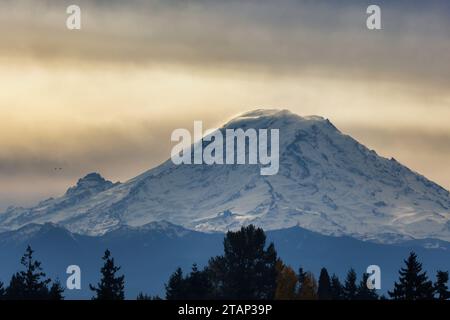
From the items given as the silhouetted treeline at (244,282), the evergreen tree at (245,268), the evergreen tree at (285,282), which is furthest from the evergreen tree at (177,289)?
the evergreen tree at (285,282)

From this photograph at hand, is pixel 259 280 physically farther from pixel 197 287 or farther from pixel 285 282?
pixel 197 287

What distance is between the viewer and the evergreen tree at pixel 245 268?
158m

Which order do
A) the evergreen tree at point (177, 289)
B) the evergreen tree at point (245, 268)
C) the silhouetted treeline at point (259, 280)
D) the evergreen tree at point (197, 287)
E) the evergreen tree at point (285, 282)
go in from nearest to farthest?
the evergreen tree at point (177, 289), the evergreen tree at point (197, 287), the silhouetted treeline at point (259, 280), the evergreen tree at point (245, 268), the evergreen tree at point (285, 282)

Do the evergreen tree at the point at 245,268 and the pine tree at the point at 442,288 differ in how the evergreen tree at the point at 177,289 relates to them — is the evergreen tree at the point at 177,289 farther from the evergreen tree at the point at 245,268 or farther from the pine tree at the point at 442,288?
the pine tree at the point at 442,288

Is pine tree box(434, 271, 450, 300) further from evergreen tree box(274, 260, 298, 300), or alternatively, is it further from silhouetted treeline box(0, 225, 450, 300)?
evergreen tree box(274, 260, 298, 300)

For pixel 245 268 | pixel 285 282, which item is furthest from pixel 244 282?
pixel 285 282

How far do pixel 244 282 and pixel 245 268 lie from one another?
7313mm

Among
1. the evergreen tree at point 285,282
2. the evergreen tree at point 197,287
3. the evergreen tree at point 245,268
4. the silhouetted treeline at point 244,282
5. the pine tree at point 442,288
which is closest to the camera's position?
the evergreen tree at point 197,287

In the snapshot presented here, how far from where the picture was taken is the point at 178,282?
14312 cm

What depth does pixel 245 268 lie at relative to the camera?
167 meters
